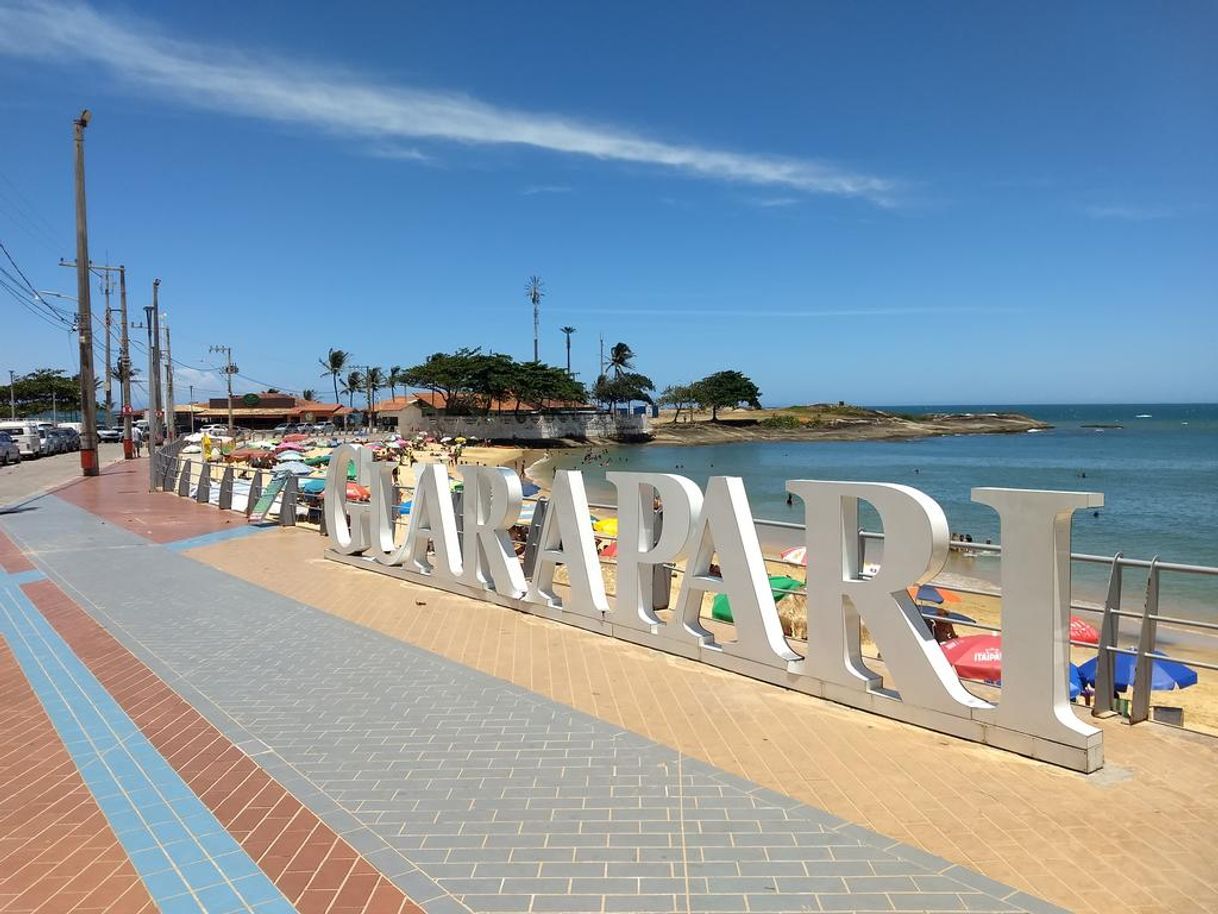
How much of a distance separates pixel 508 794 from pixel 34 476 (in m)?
29.6

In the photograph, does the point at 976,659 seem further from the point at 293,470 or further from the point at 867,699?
the point at 293,470

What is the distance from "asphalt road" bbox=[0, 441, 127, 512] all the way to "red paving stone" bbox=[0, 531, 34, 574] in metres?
5.57

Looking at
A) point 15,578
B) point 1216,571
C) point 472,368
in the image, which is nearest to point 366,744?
point 1216,571

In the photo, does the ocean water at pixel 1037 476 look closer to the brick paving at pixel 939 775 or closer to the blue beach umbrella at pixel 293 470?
the blue beach umbrella at pixel 293 470

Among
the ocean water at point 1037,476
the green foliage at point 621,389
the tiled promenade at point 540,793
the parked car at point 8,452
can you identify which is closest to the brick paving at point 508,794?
the tiled promenade at point 540,793

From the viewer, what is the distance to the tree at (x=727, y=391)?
112 m

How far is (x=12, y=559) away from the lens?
12.6 meters

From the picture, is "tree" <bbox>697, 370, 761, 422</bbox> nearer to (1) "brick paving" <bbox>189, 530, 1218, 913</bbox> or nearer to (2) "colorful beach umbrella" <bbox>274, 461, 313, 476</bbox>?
(2) "colorful beach umbrella" <bbox>274, 461, 313, 476</bbox>

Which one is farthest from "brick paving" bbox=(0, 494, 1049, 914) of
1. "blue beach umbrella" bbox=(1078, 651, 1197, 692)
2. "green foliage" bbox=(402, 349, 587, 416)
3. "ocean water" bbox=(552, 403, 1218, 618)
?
"green foliage" bbox=(402, 349, 587, 416)

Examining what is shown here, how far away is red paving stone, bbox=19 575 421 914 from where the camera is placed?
12.3 feet

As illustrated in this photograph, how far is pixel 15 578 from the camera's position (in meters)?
11.1

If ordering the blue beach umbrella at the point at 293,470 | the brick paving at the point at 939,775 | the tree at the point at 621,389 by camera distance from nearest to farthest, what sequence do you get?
the brick paving at the point at 939,775, the blue beach umbrella at the point at 293,470, the tree at the point at 621,389

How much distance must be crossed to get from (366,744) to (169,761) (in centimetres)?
114

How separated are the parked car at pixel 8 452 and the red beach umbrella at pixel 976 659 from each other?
36.9 meters
